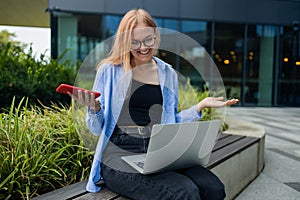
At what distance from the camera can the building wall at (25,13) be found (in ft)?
24.7

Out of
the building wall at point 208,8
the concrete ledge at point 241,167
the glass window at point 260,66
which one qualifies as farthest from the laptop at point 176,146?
the glass window at point 260,66

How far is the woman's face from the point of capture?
5.23 feet

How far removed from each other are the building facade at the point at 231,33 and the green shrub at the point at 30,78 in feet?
18.1

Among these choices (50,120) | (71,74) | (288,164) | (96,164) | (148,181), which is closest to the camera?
(148,181)

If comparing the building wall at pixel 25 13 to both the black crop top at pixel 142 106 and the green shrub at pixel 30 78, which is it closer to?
the green shrub at pixel 30 78

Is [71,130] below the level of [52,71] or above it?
below

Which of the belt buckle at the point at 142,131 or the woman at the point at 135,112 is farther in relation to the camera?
the belt buckle at the point at 142,131

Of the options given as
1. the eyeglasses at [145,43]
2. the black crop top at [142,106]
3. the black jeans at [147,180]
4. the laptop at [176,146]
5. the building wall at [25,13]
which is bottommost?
the black jeans at [147,180]

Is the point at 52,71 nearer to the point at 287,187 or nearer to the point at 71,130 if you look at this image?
the point at 71,130

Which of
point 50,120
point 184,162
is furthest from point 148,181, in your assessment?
point 50,120

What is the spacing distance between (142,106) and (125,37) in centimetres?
40

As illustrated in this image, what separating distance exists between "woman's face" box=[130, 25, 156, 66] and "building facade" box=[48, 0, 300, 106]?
8.48 m

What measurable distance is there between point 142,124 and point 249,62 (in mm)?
10416

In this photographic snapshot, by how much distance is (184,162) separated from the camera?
1483 mm
